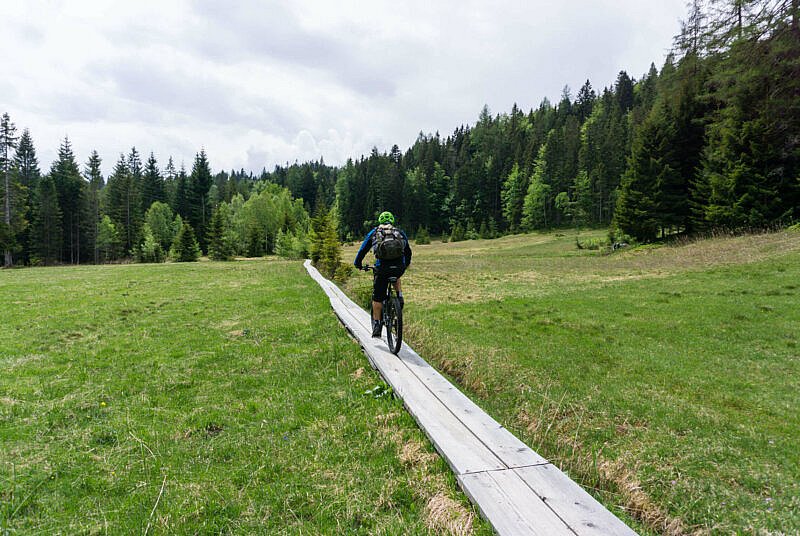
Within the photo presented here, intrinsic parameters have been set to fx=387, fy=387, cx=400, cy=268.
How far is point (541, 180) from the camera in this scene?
82188mm

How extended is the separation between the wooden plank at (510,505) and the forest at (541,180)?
89.8ft

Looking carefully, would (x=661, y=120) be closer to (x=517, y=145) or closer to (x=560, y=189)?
(x=560, y=189)

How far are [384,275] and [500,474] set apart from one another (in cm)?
456

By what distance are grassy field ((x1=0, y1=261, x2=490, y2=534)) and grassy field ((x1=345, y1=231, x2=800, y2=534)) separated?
6.07ft

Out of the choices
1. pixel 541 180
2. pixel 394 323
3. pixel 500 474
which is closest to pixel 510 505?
pixel 500 474

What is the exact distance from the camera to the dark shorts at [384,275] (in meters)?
7.36

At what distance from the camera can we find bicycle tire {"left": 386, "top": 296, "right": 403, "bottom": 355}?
23.0 ft

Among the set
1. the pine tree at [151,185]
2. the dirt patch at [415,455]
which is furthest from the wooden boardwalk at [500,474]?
the pine tree at [151,185]

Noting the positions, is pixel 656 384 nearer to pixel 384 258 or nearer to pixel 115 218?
pixel 384 258

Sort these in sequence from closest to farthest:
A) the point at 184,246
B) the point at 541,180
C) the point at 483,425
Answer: the point at 483,425 → the point at 184,246 → the point at 541,180

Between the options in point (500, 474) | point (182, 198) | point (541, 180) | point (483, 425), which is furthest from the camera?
point (541, 180)

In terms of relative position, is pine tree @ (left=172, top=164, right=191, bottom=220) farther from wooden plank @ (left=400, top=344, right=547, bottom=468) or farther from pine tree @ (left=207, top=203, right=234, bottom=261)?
wooden plank @ (left=400, top=344, right=547, bottom=468)

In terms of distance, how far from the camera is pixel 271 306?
13.4 meters

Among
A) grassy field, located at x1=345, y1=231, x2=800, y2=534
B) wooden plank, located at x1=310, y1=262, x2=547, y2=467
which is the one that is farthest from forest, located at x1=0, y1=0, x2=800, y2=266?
wooden plank, located at x1=310, y1=262, x2=547, y2=467
